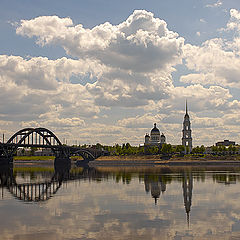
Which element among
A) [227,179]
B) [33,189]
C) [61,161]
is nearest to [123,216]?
[33,189]

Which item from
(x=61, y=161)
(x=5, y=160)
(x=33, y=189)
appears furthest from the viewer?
(x=61, y=161)

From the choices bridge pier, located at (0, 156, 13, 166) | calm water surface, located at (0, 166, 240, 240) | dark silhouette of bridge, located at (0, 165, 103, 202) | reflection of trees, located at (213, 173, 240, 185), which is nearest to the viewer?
calm water surface, located at (0, 166, 240, 240)

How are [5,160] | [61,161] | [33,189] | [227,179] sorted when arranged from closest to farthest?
[33,189], [227,179], [5,160], [61,161]

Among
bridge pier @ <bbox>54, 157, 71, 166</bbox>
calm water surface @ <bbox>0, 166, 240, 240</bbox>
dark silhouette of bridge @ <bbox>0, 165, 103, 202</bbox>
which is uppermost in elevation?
calm water surface @ <bbox>0, 166, 240, 240</bbox>

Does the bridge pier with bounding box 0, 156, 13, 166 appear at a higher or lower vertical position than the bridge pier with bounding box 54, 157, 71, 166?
higher

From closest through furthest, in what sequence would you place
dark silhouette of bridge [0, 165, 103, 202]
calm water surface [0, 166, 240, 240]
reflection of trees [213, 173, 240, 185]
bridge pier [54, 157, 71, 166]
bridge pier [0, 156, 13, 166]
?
calm water surface [0, 166, 240, 240] → dark silhouette of bridge [0, 165, 103, 202] → reflection of trees [213, 173, 240, 185] → bridge pier [0, 156, 13, 166] → bridge pier [54, 157, 71, 166]

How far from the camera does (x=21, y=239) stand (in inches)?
983

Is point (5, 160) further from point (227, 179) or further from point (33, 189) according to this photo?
point (227, 179)

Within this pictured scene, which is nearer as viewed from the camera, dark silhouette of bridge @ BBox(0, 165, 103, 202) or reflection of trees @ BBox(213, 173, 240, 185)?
dark silhouette of bridge @ BBox(0, 165, 103, 202)

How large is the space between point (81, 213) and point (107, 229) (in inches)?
305

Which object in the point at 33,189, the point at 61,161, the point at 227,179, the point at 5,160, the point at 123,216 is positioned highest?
the point at 123,216

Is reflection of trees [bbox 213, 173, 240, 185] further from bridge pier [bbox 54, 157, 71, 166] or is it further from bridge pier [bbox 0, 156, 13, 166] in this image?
bridge pier [bbox 54, 157, 71, 166]

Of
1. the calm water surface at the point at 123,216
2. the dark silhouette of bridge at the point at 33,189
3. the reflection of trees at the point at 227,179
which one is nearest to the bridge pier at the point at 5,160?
the dark silhouette of bridge at the point at 33,189

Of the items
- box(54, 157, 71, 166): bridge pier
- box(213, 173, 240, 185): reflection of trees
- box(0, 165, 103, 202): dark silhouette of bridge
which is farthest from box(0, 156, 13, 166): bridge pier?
box(213, 173, 240, 185): reflection of trees
